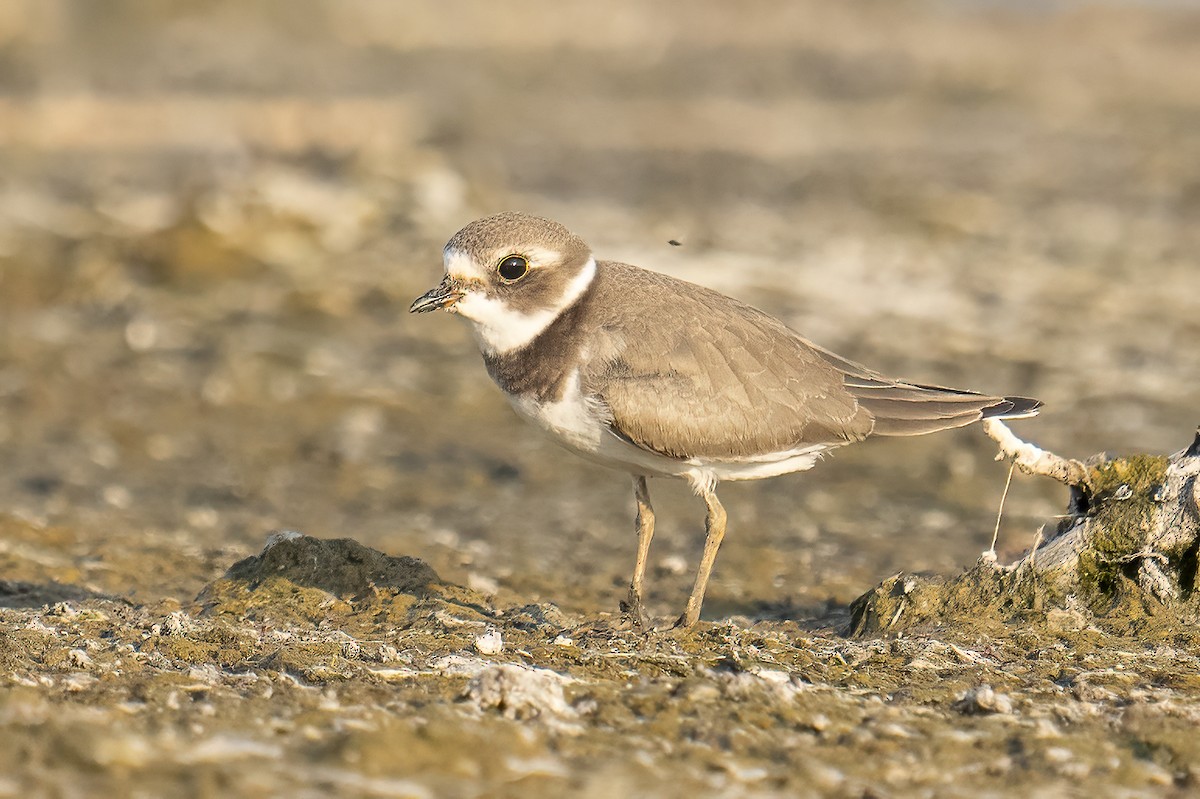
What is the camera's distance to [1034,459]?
5.73 meters

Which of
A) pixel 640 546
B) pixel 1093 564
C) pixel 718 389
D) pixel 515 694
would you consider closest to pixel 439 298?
pixel 718 389

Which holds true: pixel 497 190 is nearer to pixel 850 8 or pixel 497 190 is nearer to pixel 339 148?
pixel 339 148

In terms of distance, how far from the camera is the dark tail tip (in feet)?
19.9

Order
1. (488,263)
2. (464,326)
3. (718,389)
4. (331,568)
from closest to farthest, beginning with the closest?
1. (718,389)
2. (488,263)
3. (331,568)
4. (464,326)

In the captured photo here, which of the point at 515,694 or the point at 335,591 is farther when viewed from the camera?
the point at 335,591

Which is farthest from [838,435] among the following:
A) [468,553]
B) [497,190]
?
[497,190]

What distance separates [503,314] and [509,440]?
500 cm

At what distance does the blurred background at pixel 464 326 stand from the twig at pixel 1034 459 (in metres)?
1.58

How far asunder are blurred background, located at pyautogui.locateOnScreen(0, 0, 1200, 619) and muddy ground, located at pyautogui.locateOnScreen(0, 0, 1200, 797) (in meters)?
0.05

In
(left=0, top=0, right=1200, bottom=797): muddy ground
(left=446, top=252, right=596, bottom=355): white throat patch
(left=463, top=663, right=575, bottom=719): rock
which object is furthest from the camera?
(left=446, top=252, right=596, bottom=355): white throat patch

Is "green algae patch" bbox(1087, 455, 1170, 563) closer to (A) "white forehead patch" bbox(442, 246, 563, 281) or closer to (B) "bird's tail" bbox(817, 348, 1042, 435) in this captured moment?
(B) "bird's tail" bbox(817, 348, 1042, 435)

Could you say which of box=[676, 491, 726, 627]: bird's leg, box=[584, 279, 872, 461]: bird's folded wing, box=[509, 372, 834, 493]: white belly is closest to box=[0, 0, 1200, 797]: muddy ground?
box=[676, 491, 726, 627]: bird's leg

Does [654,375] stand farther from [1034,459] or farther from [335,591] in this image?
[335,591]

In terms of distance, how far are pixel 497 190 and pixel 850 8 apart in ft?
102
